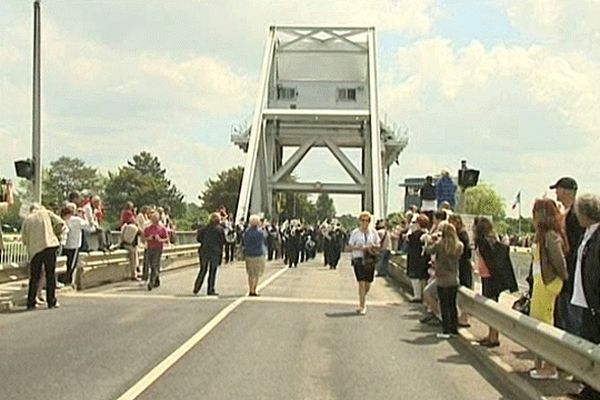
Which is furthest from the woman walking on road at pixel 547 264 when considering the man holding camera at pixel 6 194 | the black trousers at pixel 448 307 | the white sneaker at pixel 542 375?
the man holding camera at pixel 6 194

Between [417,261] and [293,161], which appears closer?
[417,261]

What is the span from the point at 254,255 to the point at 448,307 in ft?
24.6

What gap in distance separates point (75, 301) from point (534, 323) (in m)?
11.0

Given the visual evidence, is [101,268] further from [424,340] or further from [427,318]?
[424,340]

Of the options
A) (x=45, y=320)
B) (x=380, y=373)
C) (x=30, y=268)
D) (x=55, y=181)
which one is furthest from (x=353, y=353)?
(x=55, y=181)

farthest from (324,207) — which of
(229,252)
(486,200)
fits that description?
(229,252)

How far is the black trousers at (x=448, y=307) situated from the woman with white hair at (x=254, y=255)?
725 cm

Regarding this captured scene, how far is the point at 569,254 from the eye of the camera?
33.4ft

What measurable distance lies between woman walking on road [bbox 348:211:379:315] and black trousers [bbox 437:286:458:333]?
3378mm

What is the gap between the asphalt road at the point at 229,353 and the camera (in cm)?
977

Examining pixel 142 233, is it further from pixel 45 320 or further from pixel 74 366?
pixel 74 366

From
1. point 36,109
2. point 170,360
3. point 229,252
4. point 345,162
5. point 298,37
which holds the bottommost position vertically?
point 170,360

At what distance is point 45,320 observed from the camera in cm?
1549

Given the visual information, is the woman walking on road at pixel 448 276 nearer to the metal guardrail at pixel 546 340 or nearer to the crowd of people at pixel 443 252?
the crowd of people at pixel 443 252
